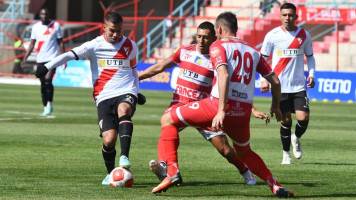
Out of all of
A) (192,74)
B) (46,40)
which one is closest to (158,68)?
(192,74)

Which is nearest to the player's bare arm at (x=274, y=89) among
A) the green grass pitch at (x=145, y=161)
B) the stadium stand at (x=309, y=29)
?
the green grass pitch at (x=145, y=161)

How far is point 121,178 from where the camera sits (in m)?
11.8

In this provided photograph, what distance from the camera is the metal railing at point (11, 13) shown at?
47.4m

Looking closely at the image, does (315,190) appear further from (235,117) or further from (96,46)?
(96,46)

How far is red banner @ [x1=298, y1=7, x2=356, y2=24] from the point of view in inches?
1517

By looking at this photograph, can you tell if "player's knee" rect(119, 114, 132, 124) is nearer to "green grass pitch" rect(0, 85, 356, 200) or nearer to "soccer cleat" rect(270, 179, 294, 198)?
"green grass pitch" rect(0, 85, 356, 200)

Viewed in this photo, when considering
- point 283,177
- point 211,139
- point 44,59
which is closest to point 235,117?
point 211,139

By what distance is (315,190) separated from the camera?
39.1 feet

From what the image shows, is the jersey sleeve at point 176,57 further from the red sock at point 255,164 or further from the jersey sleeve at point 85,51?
the red sock at point 255,164

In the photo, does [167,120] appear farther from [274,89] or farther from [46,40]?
[46,40]

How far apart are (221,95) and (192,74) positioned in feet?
6.90

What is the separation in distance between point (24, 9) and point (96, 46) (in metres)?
38.3

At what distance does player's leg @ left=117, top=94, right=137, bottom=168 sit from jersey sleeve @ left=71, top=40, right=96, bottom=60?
0.69 metres

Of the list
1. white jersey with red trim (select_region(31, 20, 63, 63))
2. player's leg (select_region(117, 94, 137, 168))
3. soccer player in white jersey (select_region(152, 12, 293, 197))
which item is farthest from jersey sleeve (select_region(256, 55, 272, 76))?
white jersey with red trim (select_region(31, 20, 63, 63))
